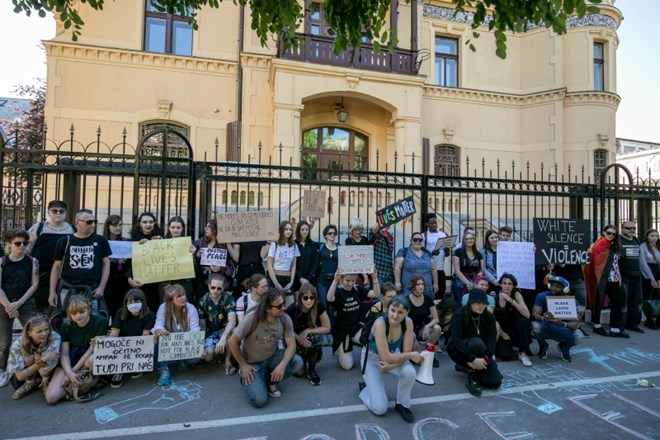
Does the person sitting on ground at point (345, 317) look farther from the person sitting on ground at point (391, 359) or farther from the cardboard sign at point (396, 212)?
the cardboard sign at point (396, 212)

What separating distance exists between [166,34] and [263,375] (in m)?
13.6

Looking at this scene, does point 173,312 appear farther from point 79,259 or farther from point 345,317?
point 345,317

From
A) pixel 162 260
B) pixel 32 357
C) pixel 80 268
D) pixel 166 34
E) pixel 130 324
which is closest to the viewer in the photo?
pixel 32 357

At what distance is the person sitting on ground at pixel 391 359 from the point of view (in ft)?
12.6

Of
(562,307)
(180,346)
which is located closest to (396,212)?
(562,307)

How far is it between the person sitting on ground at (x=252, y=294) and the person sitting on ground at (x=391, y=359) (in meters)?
1.36

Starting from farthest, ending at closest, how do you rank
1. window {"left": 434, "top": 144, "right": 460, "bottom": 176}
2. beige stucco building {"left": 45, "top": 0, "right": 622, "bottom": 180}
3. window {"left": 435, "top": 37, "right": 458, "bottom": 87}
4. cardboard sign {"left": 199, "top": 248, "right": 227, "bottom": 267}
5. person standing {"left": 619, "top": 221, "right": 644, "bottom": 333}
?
window {"left": 435, "top": 37, "right": 458, "bottom": 87} < window {"left": 434, "top": 144, "right": 460, "bottom": 176} < beige stucco building {"left": 45, "top": 0, "right": 622, "bottom": 180} < person standing {"left": 619, "top": 221, "right": 644, "bottom": 333} < cardboard sign {"left": 199, "top": 248, "right": 227, "bottom": 267}

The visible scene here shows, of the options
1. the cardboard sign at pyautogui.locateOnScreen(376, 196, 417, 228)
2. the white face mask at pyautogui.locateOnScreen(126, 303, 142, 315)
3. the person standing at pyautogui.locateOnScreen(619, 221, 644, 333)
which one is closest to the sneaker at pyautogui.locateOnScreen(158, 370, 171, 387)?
the white face mask at pyautogui.locateOnScreen(126, 303, 142, 315)

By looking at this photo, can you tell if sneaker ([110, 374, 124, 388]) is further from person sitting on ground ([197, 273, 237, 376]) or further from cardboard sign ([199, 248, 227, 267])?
cardboard sign ([199, 248, 227, 267])

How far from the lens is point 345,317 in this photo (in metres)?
5.12

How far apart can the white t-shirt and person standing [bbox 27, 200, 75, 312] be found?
262 cm

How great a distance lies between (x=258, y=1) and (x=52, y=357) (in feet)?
14.3

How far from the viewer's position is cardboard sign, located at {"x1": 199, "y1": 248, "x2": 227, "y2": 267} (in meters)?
5.40

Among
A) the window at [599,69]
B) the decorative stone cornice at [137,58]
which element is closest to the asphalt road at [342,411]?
the decorative stone cornice at [137,58]
